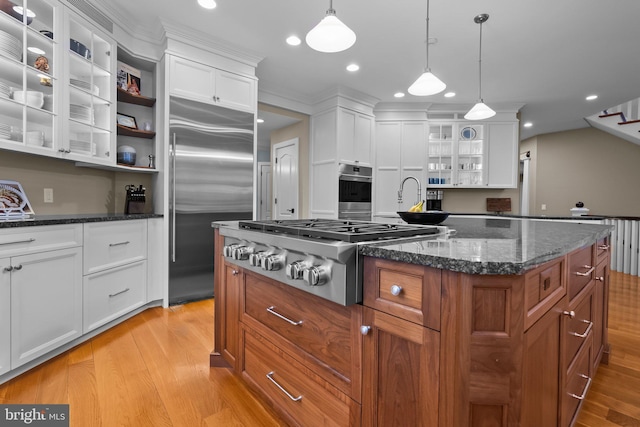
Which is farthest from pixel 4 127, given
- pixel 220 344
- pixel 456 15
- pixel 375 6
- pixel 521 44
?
pixel 521 44

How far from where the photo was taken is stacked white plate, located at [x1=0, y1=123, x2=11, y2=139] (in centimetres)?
195

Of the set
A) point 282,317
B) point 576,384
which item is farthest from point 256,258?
point 576,384

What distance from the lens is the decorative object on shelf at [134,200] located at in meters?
2.97

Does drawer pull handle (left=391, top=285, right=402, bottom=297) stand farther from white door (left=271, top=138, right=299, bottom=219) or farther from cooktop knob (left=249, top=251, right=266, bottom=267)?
white door (left=271, top=138, right=299, bottom=219)

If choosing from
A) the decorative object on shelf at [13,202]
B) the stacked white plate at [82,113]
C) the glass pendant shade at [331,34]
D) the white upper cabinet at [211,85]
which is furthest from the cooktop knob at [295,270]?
the white upper cabinet at [211,85]

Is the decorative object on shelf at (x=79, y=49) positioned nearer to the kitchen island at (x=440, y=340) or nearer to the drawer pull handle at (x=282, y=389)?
the kitchen island at (x=440, y=340)

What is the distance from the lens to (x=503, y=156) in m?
5.32

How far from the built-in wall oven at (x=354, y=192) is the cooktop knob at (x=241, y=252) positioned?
132 inches

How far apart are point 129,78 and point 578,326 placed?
3947mm

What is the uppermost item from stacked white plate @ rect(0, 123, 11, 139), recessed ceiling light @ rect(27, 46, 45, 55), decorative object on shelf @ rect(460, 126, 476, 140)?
decorative object on shelf @ rect(460, 126, 476, 140)

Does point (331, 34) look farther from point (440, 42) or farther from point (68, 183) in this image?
point (68, 183)

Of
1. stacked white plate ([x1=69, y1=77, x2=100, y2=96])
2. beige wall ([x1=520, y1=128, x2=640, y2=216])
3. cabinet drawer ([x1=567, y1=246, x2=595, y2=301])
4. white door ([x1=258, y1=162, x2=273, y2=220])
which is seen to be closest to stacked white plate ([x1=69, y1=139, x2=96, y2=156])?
stacked white plate ([x1=69, y1=77, x2=100, y2=96])

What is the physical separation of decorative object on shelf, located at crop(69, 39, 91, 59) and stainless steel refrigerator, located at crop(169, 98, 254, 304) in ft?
2.27

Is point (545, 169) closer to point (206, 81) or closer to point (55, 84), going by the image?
point (206, 81)
